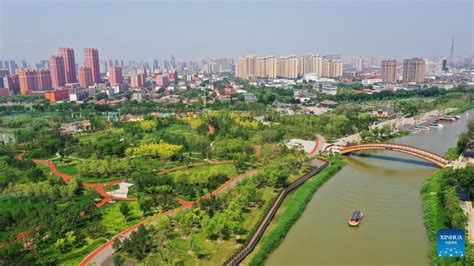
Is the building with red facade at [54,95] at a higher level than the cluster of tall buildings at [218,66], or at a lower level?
lower

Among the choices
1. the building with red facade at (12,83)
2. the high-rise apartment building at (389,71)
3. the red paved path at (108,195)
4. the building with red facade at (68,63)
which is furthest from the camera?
the high-rise apartment building at (389,71)

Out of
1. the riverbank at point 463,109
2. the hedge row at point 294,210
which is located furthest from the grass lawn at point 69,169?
the riverbank at point 463,109

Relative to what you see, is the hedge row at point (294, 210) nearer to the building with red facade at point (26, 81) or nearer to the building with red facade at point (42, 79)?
the building with red facade at point (26, 81)

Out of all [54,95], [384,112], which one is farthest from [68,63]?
[384,112]

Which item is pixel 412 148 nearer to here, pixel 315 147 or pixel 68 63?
pixel 315 147

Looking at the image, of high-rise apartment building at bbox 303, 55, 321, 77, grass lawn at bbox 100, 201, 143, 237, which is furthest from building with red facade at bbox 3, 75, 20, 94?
high-rise apartment building at bbox 303, 55, 321, 77

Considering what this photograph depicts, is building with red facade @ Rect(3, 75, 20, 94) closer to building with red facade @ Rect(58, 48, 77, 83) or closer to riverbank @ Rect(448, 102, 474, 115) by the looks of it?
building with red facade @ Rect(58, 48, 77, 83)
